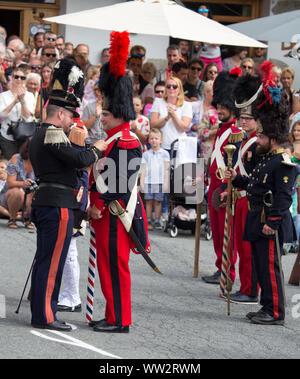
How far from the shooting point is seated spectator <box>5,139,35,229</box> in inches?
452

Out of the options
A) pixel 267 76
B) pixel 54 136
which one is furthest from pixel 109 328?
pixel 267 76

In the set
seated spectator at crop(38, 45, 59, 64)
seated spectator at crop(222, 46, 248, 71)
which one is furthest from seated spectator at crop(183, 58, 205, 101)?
seated spectator at crop(38, 45, 59, 64)

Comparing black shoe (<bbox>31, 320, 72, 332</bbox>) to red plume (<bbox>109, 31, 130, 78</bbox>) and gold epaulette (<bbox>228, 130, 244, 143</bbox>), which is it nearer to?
red plume (<bbox>109, 31, 130, 78</bbox>)

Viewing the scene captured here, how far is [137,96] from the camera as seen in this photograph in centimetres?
1314

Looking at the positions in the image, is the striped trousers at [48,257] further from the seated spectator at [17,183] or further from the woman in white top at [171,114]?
the woman in white top at [171,114]

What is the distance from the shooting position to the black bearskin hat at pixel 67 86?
6.59m

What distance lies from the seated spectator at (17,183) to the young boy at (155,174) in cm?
167

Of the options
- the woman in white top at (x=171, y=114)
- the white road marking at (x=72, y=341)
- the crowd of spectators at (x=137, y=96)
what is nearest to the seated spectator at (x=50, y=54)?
the crowd of spectators at (x=137, y=96)

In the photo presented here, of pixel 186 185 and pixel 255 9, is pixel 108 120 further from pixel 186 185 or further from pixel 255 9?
pixel 255 9

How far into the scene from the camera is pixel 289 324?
7.40 meters

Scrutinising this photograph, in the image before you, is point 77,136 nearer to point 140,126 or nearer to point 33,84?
point 140,126
